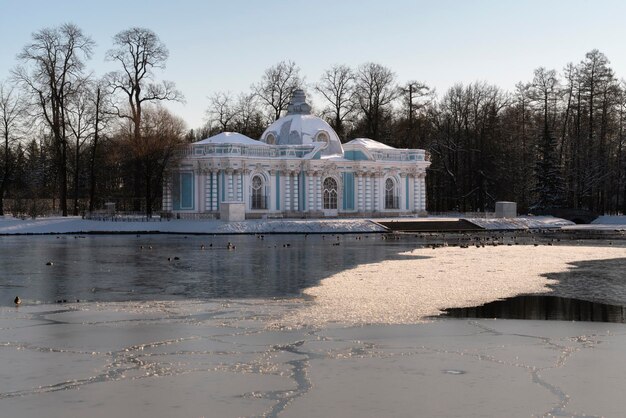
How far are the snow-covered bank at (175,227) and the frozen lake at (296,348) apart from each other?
88.6ft

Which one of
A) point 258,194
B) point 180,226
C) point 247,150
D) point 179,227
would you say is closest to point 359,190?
point 258,194

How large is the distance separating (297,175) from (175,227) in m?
13.2

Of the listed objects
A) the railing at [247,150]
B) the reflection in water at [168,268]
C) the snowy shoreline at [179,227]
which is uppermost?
the railing at [247,150]

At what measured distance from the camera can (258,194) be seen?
59156 mm

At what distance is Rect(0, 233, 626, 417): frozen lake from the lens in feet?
27.6

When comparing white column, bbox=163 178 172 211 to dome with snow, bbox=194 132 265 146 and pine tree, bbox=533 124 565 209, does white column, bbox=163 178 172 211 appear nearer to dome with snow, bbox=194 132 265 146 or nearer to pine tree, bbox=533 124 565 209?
dome with snow, bbox=194 132 265 146

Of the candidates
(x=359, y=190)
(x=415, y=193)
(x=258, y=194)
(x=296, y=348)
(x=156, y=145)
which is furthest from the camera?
(x=415, y=193)

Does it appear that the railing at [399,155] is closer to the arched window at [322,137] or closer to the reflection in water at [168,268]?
the arched window at [322,137]

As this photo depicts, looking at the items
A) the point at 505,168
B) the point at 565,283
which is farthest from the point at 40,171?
the point at 565,283

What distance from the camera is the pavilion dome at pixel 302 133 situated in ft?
205

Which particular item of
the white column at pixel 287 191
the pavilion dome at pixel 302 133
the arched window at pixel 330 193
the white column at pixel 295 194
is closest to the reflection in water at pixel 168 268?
the white column at pixel 287 191

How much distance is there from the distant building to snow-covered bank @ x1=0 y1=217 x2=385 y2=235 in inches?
249

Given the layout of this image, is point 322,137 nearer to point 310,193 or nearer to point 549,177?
point 310,193

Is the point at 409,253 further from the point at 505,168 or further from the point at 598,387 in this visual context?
the point at 505,168
